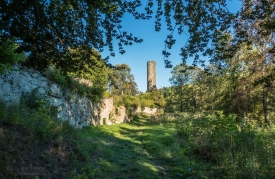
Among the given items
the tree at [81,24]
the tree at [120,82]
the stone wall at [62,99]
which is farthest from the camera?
the tree at [120,82]

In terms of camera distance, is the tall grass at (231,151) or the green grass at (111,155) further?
the tall grass at (231,151)

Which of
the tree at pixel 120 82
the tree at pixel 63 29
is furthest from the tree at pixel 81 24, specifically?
the tree at pixel 120 82

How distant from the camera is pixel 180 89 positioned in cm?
2923

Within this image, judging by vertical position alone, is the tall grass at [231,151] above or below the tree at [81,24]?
below

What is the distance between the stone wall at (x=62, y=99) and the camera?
22.6 feet

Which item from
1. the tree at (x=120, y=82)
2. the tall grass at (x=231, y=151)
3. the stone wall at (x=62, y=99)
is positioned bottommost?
the tall grass at (x=231, y=151)

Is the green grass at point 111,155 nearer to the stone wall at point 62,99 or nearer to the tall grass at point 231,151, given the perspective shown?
the tall grass at point 231,151

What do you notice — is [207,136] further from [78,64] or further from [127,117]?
[127,117]

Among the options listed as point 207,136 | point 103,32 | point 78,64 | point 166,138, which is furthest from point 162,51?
point 166,138

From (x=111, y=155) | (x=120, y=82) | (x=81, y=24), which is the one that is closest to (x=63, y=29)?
(x=81, y=24)

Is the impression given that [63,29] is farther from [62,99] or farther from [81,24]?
[62,99]

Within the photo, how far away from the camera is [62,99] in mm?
10406

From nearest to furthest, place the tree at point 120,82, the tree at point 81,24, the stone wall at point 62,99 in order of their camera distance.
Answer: the tree at point 81,24, the stone wall at point 62,99, the tree at point 120,82

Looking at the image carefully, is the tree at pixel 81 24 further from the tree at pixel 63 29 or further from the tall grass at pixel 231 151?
the tall grass at pixel 231 151
